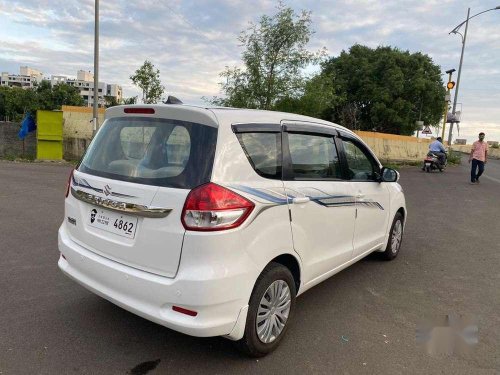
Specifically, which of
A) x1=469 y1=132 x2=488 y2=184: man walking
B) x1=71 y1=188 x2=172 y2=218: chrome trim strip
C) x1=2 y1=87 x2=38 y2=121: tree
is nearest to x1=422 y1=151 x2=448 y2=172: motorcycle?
x1=469 y1=132 x2=488 y2=184: man walking

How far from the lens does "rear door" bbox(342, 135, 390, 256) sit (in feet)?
14.0

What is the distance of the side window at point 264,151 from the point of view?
9.78 ft

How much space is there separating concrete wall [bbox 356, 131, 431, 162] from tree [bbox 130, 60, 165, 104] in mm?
10176

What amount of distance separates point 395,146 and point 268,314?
2136cm

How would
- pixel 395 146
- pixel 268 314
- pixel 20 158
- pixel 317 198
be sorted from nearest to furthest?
pixel 268 314, pixel 317 198, pixel 20 158, pixel 395 146

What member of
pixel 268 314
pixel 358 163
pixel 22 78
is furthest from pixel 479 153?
pixel 22 78

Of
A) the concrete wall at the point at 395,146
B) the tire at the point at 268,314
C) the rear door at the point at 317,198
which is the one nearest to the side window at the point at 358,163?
the rear door at the point at 317,198

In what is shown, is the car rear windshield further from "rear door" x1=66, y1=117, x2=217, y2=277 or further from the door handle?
the door handle

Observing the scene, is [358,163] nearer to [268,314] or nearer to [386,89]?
[268,314]

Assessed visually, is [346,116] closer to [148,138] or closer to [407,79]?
[407,79]

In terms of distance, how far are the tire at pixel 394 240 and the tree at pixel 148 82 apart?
1603cm

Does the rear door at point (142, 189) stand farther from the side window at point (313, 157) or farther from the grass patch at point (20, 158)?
the grass patch at point (20, 158)

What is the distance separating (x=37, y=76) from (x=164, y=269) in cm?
16586

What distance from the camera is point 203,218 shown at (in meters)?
2.63
